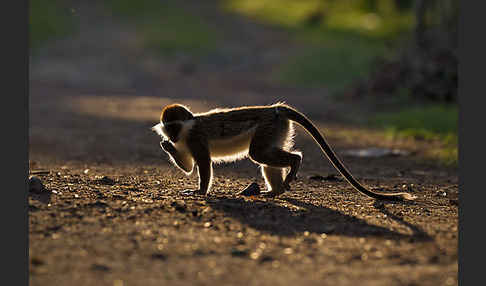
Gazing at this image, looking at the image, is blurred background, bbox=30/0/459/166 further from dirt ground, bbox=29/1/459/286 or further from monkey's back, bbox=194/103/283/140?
monkey's back, bbox=194/103/283/140

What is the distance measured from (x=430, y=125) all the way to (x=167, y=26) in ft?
78.7

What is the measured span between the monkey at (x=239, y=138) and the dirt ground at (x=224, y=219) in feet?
1.13

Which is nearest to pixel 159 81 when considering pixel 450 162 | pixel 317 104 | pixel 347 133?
pixel 317 104

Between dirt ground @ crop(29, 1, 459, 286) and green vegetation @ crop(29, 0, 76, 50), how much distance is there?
62.6 ft

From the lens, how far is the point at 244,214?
6414 millimetres

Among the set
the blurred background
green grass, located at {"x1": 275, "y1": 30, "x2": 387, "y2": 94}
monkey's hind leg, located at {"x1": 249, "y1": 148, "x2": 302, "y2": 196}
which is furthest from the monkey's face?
green grass, located at {"x1": 275, "y1": 30, "x2": 387, "y2": 94}

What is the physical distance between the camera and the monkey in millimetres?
7543

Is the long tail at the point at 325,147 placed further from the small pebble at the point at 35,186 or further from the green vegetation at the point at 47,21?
the green vegetation at the point at 47,21

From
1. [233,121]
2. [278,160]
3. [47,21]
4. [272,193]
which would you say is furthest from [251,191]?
Result: [47,21]

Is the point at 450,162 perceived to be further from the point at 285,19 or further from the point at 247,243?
the point at 285,19

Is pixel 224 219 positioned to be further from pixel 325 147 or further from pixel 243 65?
pixel 243 65

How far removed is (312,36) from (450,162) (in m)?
26.2

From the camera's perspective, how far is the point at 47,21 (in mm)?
36281

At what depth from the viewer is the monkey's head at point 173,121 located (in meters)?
7.50
